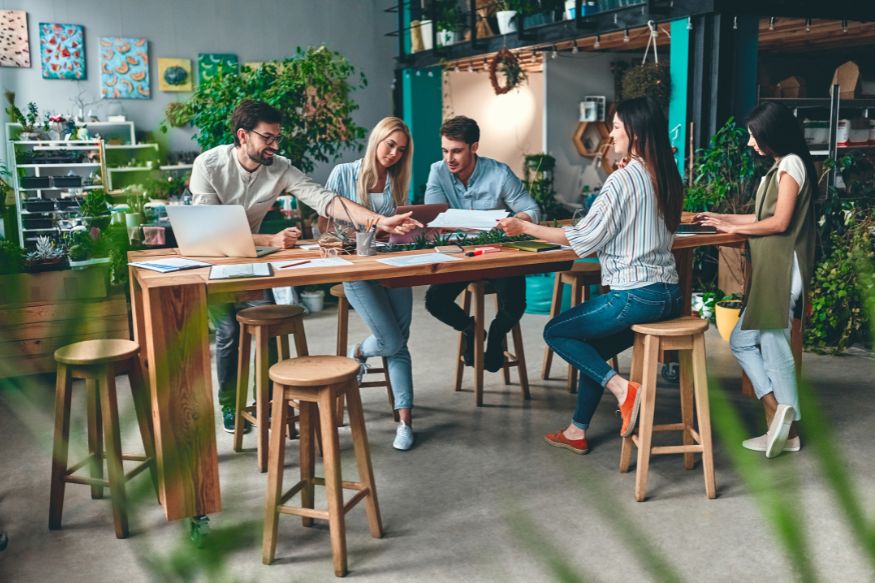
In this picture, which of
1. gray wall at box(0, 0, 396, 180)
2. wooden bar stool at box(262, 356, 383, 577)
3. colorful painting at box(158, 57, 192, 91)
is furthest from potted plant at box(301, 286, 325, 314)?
colorful painting at box(158, 57, 192, 91)

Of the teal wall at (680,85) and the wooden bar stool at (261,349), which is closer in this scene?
the wooden bar stool at (261,349)

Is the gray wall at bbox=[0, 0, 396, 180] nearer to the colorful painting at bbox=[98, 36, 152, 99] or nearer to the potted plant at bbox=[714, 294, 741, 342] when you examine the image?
the colorful painting at bbox=[98, 36, 152, 99]

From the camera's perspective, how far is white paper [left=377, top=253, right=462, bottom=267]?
3132mm

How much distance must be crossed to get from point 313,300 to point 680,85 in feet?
10.7

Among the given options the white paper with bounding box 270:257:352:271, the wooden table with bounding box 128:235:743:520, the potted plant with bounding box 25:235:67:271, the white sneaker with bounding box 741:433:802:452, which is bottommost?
the white sneaker with bounding box 741:433:802:452

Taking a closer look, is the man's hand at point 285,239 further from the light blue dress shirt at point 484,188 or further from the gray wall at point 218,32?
the gray wall at point 218,32

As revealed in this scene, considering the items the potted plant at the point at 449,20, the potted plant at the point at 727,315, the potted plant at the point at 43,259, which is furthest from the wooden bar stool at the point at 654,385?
the potted plant at the point at 449,20

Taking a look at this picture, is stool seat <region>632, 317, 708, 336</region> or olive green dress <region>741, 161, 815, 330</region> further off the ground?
olive green dress <region>741, 161, 815, 330</region>

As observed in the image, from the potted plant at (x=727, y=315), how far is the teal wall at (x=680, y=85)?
1.22 m

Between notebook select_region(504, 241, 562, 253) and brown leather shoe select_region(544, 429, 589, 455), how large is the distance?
81 cm

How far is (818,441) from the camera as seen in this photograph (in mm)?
456

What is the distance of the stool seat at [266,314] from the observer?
3340 millimetres

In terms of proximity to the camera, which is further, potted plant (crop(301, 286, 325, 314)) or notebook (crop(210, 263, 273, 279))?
potted plant (crop(301, 286, 325, 314))

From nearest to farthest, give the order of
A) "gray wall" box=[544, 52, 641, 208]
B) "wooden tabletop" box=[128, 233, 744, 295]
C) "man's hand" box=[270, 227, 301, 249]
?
1. "wooden tabletop" box=[128, 233, 744, 295]
2. "man's hand" box=[270, 227, 301, 249]
3. "gray wall" box=[544, 52, 641, 208]
